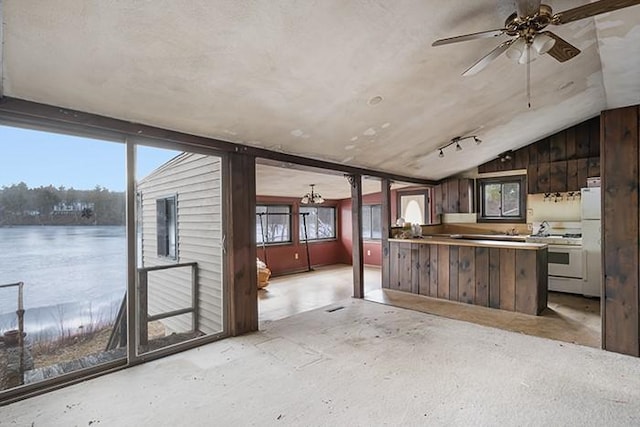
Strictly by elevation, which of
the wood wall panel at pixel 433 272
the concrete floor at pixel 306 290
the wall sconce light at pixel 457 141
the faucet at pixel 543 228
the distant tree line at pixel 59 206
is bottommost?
the concrete floor at pixel 306 290

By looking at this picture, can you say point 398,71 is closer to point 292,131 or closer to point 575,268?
point 292,131

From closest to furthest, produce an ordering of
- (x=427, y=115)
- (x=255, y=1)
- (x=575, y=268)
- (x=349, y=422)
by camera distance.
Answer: (x=255, y=1)
(x=349, y=422)
(x=427, y=115)
(x=575, y=268)

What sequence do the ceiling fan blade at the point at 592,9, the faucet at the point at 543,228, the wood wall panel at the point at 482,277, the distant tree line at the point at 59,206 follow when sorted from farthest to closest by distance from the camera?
1. the faucet at the point at 543,228
2. the wood wall panel at the point at 482,277
3. the distant tree line at the point at 59,206
4. the ceiling fan blade at the point at 592,9

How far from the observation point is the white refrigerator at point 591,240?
4895mm

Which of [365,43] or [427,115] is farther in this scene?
[427,115]

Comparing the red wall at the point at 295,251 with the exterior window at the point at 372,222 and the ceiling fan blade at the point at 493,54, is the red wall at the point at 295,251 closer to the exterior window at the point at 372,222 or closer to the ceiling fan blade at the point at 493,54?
the exterior window at the point at 372,222

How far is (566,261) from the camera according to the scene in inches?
206

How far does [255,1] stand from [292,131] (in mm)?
1747

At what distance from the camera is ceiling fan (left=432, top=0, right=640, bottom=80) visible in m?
1.79

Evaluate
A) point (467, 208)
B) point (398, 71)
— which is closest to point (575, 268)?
point (467, 208)

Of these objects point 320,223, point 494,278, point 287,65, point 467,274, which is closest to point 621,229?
point 494,278

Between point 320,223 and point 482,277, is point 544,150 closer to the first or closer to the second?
point 482,277

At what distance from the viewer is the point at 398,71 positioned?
2812mm

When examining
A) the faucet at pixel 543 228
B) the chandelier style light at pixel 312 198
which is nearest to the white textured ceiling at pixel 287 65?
the faucet at pixel 543 228
